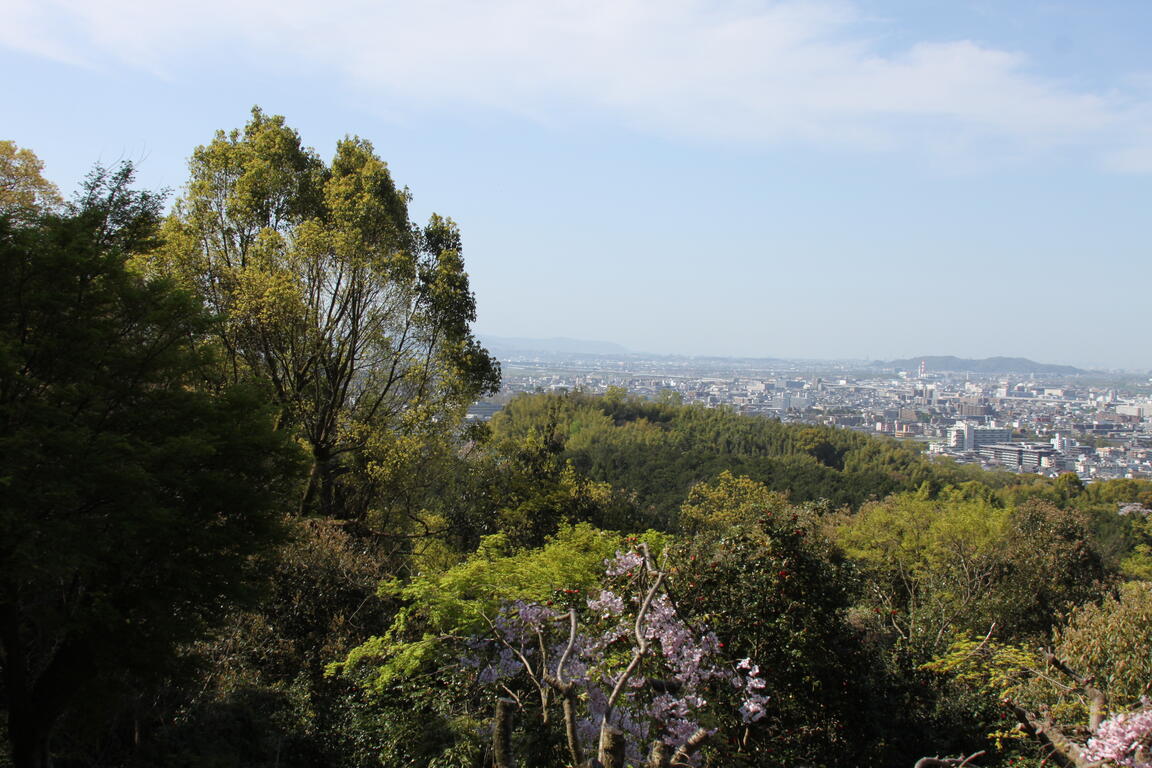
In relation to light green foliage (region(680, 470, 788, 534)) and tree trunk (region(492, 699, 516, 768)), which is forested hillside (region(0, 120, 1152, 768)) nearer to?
tree trunk (region(492, 699, 516, 768))

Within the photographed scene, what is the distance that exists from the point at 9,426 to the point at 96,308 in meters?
1.15

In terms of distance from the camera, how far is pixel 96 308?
593cm

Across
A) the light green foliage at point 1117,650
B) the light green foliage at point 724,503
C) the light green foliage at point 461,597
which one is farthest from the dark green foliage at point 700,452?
the light green foliage at point 461,597

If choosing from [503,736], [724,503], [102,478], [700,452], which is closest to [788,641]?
[503,736]

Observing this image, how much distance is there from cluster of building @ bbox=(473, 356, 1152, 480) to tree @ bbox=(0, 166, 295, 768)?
60560mm

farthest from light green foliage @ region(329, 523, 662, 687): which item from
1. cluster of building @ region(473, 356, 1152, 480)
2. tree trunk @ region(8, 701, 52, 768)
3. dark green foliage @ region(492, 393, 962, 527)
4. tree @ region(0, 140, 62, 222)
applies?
cluster of building @ region(473, 356, 1152, 480)

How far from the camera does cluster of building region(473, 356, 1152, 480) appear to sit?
263 ft

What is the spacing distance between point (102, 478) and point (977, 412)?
478 ft

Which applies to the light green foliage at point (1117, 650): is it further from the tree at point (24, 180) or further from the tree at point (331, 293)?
the tree at point (24, 180)

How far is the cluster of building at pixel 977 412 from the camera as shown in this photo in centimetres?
8006

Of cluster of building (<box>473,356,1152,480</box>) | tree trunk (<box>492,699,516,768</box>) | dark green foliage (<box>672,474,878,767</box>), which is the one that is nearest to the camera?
tree trunk (<box>492,699,516,768</box>)

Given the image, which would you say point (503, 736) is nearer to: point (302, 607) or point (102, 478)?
point (102, 478)

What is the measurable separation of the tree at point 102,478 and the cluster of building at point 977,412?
6056 centimetres

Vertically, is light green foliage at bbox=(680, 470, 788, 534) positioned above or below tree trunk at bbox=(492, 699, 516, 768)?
below
